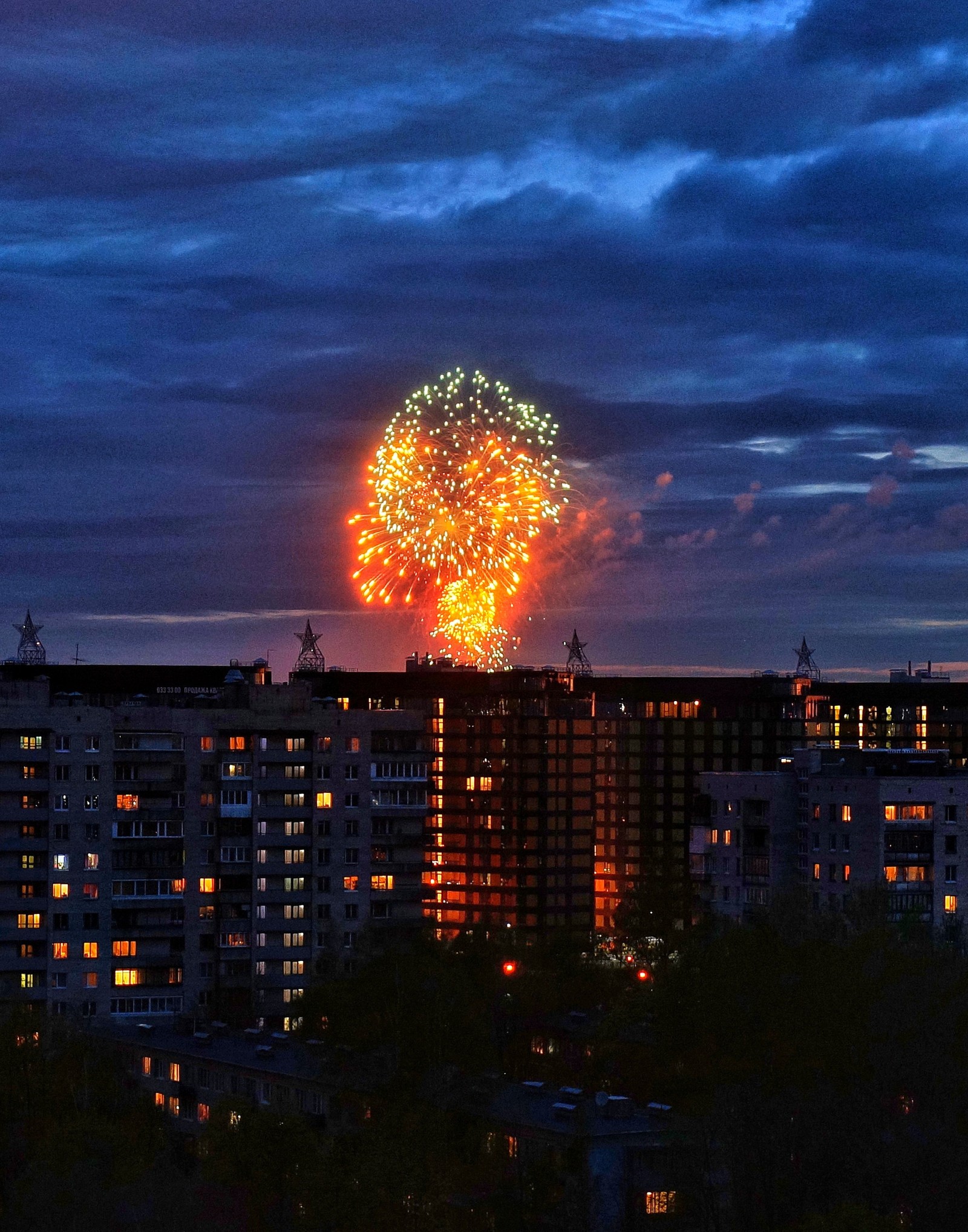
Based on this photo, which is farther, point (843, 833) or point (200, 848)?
point (843, 833)

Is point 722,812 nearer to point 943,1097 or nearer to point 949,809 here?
point 949,809

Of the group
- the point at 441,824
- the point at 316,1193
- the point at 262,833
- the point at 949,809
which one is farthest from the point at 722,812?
the point at 316,1193

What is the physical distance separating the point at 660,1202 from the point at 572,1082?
16.3 metres

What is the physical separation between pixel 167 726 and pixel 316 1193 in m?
50.2

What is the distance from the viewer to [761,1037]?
8362 centimetres

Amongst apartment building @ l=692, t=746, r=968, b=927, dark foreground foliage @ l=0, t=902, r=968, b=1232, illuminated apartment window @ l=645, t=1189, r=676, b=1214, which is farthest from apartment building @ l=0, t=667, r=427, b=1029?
illuminated apartment window @ l=645, t=1189, r=676, b=1214

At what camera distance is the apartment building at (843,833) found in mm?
125062

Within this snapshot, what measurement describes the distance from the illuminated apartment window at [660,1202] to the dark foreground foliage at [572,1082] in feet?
5.93

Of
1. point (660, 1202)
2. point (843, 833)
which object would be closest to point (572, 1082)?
point (660, 1202)

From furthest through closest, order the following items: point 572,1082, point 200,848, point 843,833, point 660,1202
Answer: point 843,833 → point 200,848 → point 572,1082 → point 660,1202

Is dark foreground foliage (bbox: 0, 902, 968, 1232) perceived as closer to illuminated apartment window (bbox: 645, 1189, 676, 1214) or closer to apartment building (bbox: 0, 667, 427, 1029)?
illuminated apartment window (bbox: 645, 1189, 676, 1214)

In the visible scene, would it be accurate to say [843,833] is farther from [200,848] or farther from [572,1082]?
[572,1082]

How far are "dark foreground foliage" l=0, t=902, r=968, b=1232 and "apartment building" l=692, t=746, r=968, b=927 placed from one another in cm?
2423

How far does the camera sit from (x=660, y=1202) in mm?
77375
